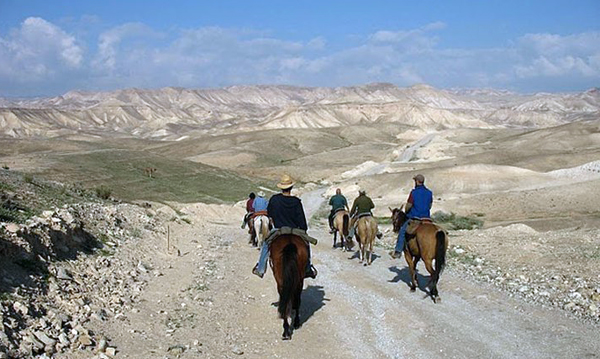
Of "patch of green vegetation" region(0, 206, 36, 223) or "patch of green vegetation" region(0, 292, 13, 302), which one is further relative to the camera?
"patch of green vegetation" region(0, 206, 36, 223)

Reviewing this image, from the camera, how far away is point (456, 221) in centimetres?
3575

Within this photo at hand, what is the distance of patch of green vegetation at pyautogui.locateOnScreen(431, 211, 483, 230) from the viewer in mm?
34062

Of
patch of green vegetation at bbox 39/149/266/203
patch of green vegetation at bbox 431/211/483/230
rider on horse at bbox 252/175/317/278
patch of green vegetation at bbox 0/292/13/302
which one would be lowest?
patch of green vegetation at bbox 431/211/483/230

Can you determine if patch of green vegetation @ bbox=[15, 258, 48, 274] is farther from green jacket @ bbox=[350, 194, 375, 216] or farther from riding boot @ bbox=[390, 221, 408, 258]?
green jacket @ bbox=[350, 194, 375, 216]

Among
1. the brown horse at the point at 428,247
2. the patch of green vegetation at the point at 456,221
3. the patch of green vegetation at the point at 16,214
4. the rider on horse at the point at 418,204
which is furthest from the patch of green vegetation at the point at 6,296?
the patch of green vegetation at the point at 456,221

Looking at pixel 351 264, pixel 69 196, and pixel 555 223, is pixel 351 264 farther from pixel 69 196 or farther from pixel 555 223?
pixel 555 223

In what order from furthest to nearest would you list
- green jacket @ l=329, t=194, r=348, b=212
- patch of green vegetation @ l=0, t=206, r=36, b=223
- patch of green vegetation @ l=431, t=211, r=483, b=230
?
patch of green vegetation @ l=431, t=211, r=483, b=230 → green jacket @ l=329, t=194, r=348, b=212 → patch of green vegetation @ l=0, t=206, r=36, b=223

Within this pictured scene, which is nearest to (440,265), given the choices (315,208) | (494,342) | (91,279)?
(494,342)

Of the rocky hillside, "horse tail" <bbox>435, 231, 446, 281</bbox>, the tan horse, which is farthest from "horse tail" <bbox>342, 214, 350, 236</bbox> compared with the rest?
"horse tail" <bbox>435, 231, 446, 281</bbox>

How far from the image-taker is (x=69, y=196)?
2208 centimetres

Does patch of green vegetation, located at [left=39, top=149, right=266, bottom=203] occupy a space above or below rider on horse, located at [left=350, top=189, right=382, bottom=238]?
below

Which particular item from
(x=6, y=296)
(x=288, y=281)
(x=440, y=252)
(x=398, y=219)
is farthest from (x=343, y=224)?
(x=6, y=296)

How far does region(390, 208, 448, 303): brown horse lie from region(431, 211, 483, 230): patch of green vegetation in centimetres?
2080

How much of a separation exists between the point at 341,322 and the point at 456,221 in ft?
85.5
